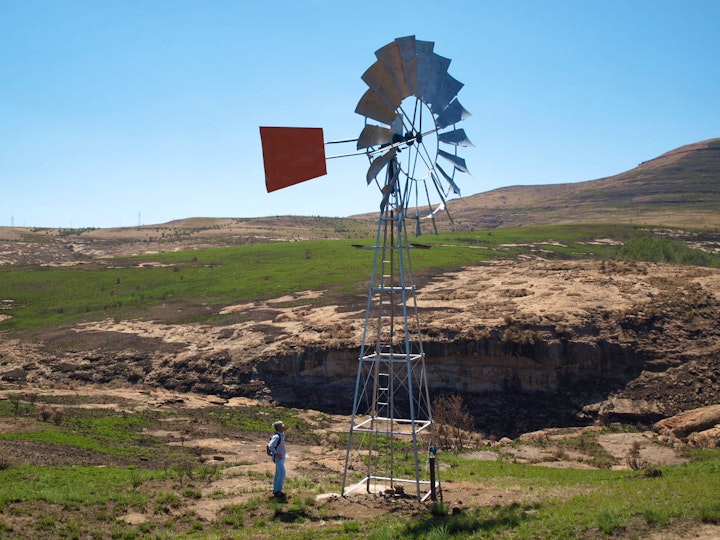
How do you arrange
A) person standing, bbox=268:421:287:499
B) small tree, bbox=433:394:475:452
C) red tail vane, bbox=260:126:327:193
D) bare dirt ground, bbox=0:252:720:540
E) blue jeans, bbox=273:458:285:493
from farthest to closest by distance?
small tree, bbox=433:394:475:452
bare dirt ground, bbox=0:252:720:540
blue jeans, bbox=273:458:285:493
person standing, bbox=268:421:287:499
red tail vane, bbox=260:126:327:193

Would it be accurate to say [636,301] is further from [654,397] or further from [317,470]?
[317,470]

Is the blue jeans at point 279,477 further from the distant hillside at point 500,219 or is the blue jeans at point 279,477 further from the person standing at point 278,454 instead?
the distant hillside at point 500,219

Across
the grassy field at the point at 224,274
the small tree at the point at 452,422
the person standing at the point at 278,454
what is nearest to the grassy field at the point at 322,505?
the person standing at the point at 278,454

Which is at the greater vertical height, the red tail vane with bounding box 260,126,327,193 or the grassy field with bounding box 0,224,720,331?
the red tail vane with bounding box 260,126,327,193

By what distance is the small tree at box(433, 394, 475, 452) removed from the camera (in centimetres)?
2956

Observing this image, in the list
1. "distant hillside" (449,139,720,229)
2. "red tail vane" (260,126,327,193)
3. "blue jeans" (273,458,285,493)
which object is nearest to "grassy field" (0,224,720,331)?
"blue jeans" (273,458,285,493)

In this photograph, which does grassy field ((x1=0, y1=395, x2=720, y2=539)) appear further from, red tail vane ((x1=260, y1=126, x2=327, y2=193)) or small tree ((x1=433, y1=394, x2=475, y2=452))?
red tail vane ((x1=260, y1=126, x2=327, y2=193))

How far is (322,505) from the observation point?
53.1 feet

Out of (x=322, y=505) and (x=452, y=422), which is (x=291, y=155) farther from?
(x=452, y=422)

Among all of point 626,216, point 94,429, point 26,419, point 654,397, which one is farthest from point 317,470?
point 626,216

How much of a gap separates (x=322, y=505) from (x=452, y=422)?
15.7 meters

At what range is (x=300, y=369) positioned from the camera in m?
38.2

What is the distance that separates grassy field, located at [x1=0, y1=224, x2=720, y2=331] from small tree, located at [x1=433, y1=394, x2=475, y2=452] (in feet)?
62.6

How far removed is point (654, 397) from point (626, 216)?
110m
